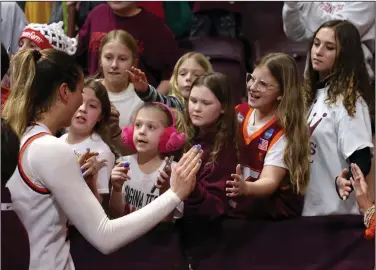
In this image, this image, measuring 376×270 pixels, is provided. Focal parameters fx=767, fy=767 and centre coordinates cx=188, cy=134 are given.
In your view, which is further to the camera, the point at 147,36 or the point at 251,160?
the point at 147,36

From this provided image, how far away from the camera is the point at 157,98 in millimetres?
3312

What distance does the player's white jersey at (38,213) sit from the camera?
87.7 inches

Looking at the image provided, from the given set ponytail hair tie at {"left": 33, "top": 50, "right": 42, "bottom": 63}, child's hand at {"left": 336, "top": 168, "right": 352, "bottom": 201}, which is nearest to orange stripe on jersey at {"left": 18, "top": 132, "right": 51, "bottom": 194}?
ponytail hair tie at {"left": 33, "top": 50, "right": 42, "bottom": 63}

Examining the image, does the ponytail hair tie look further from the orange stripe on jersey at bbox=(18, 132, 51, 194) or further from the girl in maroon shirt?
the girl in maroon shirt

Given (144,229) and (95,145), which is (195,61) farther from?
(144,229)

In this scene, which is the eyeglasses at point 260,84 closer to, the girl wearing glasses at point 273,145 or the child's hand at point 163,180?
the girl wearing glasses at point 273,145

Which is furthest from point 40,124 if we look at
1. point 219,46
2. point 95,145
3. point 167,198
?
point 219,46

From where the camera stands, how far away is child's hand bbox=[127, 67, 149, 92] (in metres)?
3.15

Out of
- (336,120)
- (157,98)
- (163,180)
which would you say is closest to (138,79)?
(157,98)

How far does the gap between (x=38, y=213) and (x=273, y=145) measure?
1143mm

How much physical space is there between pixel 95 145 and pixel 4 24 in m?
1.19

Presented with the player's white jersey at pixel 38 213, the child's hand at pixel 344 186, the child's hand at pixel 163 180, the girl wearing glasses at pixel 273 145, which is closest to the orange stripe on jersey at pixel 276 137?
the girl wearing glasses at pixel 273 145

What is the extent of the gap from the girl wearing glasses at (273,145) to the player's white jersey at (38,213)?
793mm

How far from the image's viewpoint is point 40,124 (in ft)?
7.57
